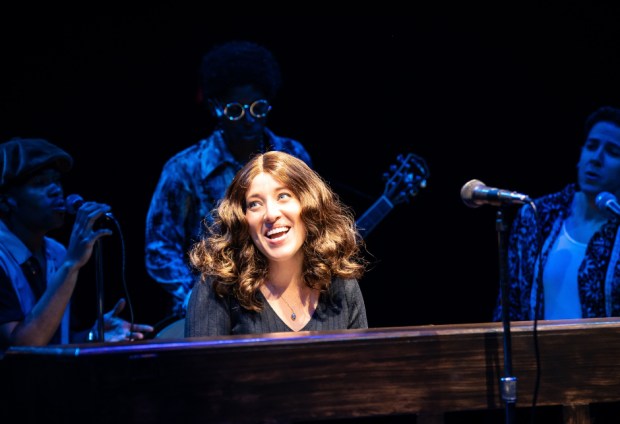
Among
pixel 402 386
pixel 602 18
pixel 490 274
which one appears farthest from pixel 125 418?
pixel 602 18

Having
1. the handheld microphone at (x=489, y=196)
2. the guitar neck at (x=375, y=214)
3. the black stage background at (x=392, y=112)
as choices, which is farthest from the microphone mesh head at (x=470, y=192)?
the black stage background at (x=392, y=112)

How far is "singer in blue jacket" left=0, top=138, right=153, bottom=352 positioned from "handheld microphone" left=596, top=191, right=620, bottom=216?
229 cm

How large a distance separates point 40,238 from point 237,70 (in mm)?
1430

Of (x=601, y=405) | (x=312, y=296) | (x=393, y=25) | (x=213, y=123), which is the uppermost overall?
(x=393, y=25)

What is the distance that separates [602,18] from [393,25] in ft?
4.66

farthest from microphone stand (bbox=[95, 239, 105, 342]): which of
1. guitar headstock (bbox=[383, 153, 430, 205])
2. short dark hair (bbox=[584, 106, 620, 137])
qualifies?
short dark hair (bbox=[584, 106, 620, 137])

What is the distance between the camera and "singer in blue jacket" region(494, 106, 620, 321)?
4.40 m

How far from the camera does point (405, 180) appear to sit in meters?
5.29

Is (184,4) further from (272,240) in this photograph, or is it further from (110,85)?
(272,240)

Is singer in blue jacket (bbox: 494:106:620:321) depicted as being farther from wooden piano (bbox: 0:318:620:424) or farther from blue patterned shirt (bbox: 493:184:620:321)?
wooden piano (bbox: 0:318:620:424)

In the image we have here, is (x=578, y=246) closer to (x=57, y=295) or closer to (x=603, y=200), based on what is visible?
(x=603, y=200)

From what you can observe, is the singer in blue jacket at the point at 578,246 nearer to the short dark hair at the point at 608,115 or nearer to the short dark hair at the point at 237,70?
the short dark hair at the point at 608,115

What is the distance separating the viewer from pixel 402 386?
235cm

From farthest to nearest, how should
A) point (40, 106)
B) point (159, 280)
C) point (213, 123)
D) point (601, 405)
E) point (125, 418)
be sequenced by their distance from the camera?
point (213, 123), point (40, 106), point (159, 280), point (601, 405), point (125, 418)
